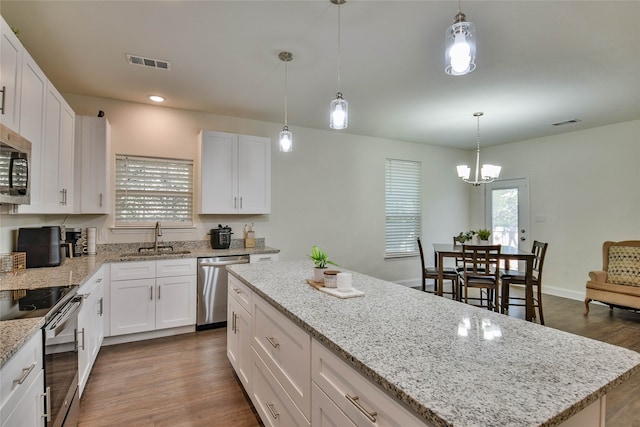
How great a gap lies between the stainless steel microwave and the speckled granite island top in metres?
1.70

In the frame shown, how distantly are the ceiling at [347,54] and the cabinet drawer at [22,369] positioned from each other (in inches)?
82.4

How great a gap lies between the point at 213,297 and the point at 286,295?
232 centimetres

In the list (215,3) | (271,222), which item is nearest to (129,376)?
(271,222)

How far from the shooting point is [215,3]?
6.95ft

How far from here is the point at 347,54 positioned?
2.75 m

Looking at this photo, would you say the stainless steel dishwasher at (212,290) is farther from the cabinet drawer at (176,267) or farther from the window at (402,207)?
the window at (402,207)

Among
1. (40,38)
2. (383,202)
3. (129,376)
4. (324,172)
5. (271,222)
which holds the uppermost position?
(40,38)

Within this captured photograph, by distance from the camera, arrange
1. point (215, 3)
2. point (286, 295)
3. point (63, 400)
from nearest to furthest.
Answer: point (63, 400) < point (286, 295) < point (215, 3)

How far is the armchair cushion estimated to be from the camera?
13.6ft

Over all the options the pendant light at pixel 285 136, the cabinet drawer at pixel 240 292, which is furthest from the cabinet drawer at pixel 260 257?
the pendant light at pixel 285 136


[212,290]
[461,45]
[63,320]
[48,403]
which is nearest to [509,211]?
[212,290]

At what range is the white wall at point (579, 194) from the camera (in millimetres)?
4672

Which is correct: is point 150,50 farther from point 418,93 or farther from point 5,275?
point 418,93

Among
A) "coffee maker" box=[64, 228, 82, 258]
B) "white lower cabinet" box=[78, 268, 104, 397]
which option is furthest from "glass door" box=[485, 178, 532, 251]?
"coffee maker" box=[64, 228, 82, 258]
